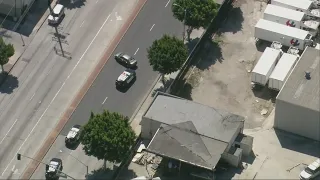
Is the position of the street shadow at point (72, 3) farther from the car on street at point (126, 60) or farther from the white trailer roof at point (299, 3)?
the white trailer roof at point (299, 3)

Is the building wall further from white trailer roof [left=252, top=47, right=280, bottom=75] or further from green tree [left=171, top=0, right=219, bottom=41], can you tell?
green tree [left=171, top=0, right=219, bottom=41]

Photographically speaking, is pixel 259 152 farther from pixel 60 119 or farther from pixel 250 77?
pixel 60 119

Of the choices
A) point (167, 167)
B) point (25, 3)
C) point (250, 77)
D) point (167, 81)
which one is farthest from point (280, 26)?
point (25, 3)

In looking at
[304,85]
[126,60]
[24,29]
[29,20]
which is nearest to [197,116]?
[304,85]

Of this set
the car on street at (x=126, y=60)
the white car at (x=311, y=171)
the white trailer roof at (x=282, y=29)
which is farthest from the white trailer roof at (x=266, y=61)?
the car on street at (x=126, y=60)

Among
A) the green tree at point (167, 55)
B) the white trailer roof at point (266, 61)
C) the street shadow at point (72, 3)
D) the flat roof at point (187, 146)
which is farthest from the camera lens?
the street shadow at point (72, 3)

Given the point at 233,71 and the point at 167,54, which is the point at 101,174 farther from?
the point at 233,71

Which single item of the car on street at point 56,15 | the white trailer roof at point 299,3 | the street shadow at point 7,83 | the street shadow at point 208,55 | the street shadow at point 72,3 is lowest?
the street shadow at point 7,83
